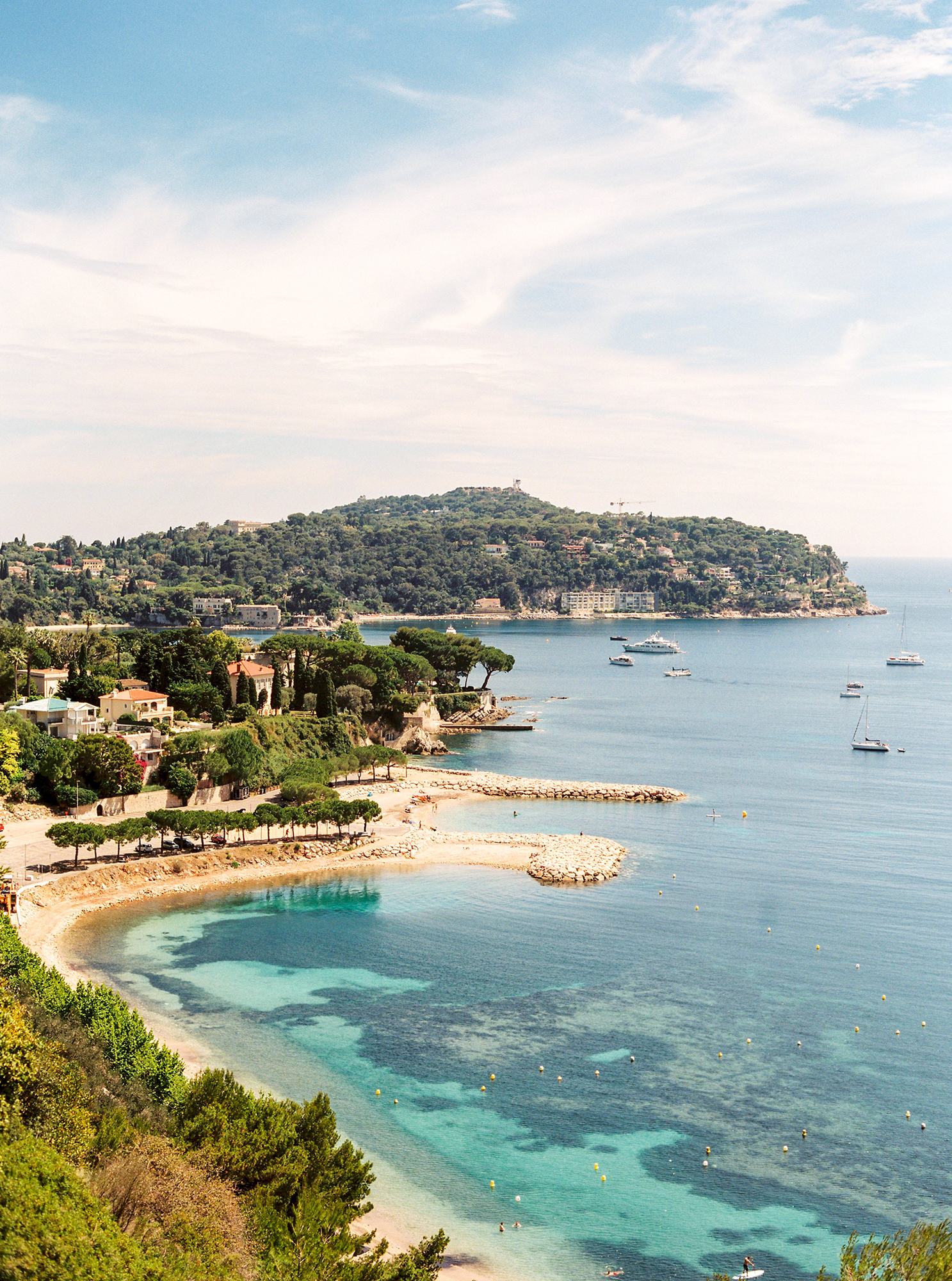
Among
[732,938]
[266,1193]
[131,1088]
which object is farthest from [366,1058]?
[732,938]

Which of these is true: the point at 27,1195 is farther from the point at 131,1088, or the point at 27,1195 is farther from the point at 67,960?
the point at 67,960

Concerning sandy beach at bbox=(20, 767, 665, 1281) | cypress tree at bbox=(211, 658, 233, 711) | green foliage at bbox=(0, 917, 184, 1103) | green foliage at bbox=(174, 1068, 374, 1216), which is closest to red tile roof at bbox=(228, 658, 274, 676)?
cypress tree at bbox=(211, 658, 233, 711)

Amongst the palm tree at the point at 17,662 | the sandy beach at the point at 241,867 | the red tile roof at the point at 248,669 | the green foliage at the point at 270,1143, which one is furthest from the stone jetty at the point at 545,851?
the green foliage at the point at 270,1143

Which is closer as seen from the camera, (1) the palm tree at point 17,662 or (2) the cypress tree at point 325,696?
(1) the palm tree at point 17,662

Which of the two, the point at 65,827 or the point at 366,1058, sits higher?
the point at 65,827

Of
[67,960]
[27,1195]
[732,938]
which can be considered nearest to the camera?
[27,1195]

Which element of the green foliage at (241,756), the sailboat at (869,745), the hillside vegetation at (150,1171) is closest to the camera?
the hillside vegetation at (150,1171)

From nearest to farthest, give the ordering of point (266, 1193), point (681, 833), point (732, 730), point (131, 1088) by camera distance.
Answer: point (266, 1193) → point (131, 1088) → point (681, 833) → point (732, 730)

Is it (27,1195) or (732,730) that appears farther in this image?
(732,730)

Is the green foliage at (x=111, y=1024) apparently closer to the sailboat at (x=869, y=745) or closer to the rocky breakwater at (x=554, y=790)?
the rocky breakwater at (x=554, y=790)
